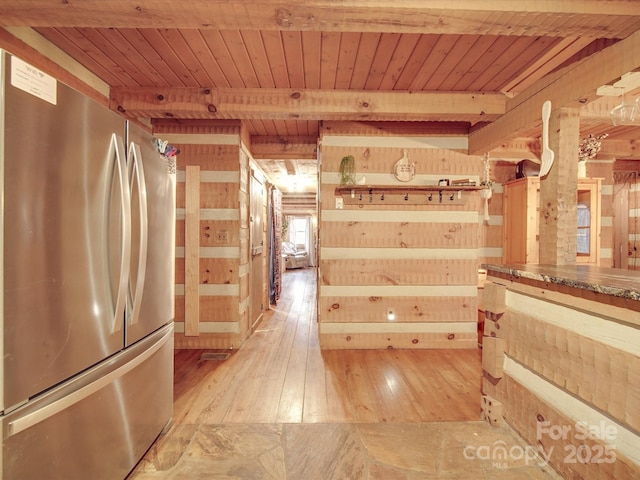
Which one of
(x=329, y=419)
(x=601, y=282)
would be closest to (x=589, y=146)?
(x=601, y=282)

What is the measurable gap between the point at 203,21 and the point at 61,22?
0.79 metres

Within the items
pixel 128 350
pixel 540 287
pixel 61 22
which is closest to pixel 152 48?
pixel 61 22

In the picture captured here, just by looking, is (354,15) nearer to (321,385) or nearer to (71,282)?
(71,282)

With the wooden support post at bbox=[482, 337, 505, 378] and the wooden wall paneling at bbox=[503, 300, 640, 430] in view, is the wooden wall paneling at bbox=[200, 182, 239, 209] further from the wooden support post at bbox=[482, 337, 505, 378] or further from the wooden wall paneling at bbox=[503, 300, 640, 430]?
the wooden wall paneling at bbox=[503, 300, 640, 430]

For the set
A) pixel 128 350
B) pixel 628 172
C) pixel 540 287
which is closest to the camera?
pixel 128 350

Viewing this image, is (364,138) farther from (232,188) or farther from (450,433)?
(450,433)

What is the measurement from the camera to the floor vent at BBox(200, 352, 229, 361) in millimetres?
2914

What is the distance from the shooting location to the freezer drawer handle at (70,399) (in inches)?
36.2

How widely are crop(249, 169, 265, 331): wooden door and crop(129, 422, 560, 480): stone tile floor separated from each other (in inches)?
77.3

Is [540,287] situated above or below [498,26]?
below

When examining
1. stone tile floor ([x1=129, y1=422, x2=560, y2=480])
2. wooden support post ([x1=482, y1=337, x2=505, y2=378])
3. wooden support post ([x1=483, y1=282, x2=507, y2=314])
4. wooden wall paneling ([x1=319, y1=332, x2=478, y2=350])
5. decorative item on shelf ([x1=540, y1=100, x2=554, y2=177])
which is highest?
decorative item on shelf ([x1=540, y1=100, x2=554, y2=177])

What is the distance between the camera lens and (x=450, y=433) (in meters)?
1.80

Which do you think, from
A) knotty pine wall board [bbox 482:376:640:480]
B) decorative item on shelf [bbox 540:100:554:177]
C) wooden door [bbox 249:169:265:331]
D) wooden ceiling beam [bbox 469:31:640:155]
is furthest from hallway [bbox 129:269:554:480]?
wooden ceiling beam [bbox 469:31:640:155]

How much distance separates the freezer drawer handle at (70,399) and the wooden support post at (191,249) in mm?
1666
